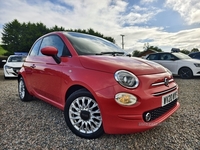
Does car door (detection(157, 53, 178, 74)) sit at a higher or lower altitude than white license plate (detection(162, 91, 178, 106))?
higher

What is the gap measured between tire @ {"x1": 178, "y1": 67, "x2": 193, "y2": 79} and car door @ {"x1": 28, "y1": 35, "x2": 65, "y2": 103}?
22.7 ft

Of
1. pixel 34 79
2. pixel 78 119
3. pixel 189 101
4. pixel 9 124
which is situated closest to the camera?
pixel 78 119

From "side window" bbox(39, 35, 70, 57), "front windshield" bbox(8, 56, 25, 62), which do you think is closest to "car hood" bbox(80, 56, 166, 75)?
"side window" bbox(39, 35, 70, 57)

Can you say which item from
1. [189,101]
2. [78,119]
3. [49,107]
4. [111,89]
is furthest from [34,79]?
[189,101]

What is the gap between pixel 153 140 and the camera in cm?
205

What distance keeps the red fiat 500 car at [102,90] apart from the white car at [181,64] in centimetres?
618

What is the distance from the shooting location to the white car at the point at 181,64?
7.60m

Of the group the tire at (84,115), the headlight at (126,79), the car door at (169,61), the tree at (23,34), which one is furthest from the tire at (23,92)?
the tree at (23,34)

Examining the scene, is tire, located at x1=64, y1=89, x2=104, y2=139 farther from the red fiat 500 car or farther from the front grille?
the front grille

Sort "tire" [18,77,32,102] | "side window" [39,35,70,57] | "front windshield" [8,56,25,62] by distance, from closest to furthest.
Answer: "side window" [39,35,70,57], "tire" [18,77,32,102], "front windshield" [8,56,25,62]

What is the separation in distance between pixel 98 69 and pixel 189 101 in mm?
2907

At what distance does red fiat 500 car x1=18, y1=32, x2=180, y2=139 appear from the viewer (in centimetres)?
179

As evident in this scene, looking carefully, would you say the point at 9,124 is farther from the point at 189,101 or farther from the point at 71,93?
the point at 189,101

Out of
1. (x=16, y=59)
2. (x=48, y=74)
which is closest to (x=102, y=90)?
(x=48, y=74)
